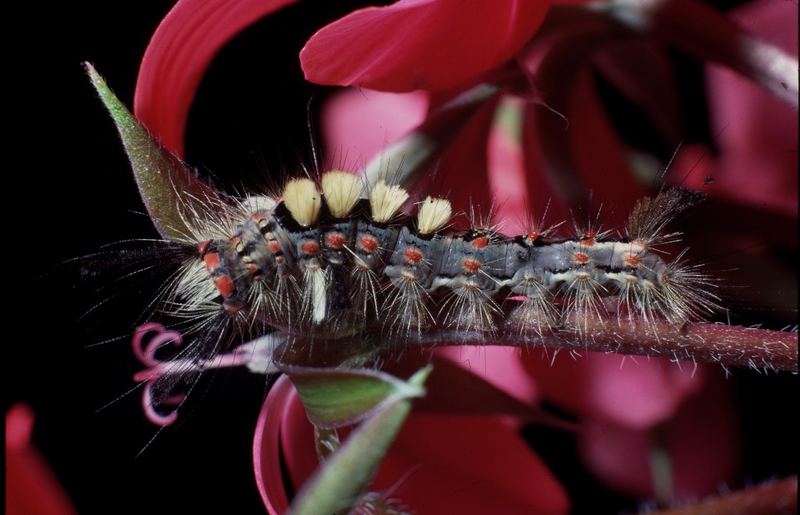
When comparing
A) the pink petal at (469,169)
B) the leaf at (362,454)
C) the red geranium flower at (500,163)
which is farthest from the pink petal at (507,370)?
the leaf at (362,454)

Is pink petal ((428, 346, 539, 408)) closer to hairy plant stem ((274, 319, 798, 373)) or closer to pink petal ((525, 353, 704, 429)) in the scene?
pink petal ((525, 353, 704, 429))

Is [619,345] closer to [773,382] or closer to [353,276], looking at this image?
[353,276]

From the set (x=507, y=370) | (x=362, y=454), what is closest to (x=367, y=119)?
(x=507, y=370)

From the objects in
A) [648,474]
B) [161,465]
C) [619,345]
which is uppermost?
[619,345]

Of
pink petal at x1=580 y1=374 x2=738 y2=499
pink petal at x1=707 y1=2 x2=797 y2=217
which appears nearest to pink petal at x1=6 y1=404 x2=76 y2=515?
pink petal at x1=580 y1=374 x2=738 y2=499

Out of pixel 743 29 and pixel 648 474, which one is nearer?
pixel 743 29

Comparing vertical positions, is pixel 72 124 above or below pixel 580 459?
above

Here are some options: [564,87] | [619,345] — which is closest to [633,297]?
[619,345]
